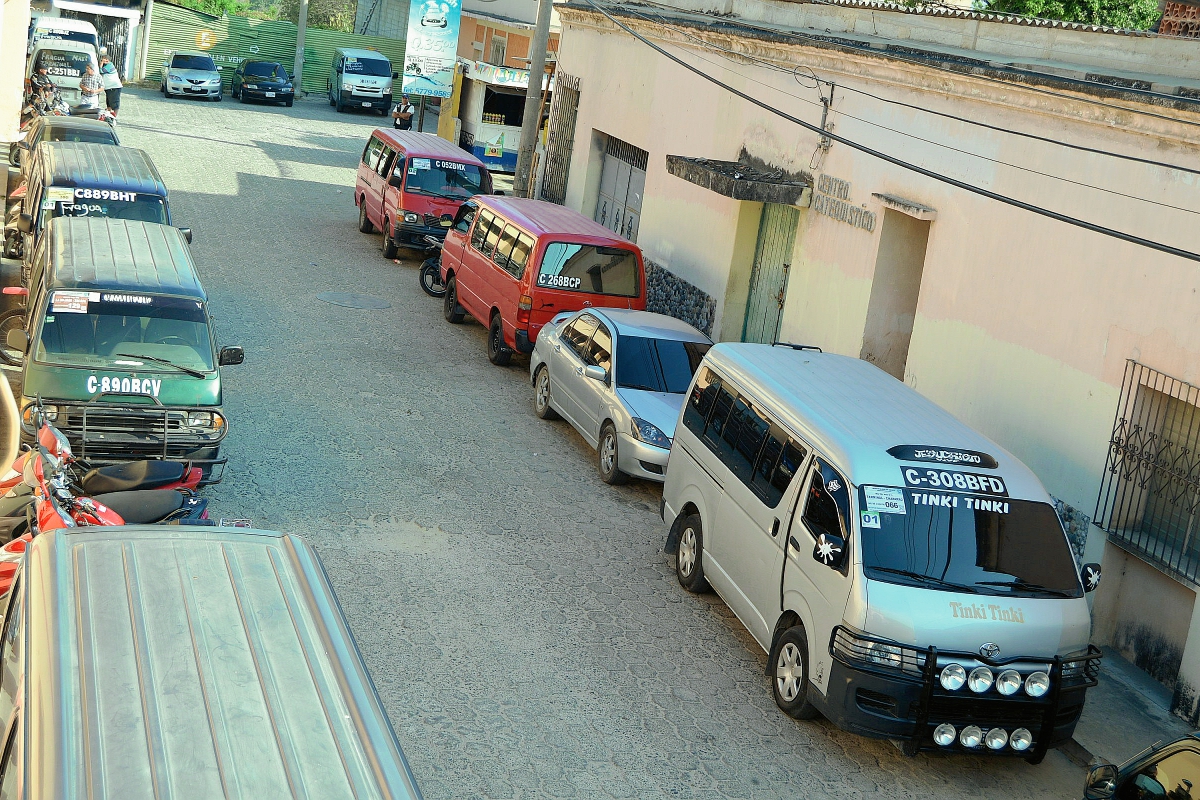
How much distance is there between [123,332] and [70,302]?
1.56 ft

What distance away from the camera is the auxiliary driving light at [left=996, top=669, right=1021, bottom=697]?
24.4 feet

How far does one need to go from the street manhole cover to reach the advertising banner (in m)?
13.1

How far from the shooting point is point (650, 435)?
39.0ft

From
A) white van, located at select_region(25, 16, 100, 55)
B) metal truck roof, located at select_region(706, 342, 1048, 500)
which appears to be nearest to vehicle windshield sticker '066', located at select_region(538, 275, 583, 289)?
metal truck roof, located at select_region(706, 342, 1048, 500)

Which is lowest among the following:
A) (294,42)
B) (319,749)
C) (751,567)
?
(751,567)

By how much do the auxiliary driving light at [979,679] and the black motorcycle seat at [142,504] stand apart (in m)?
5.14

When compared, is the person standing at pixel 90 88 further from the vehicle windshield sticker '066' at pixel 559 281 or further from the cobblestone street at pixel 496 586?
the vehicle windshield sticker '066' at pixel 559 281

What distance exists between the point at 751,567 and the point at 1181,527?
3.47 metres

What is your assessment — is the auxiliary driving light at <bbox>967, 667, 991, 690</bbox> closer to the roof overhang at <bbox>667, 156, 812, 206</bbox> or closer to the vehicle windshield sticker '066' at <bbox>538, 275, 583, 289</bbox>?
the roof overhang at <bbox>667, 156, 812, 206</bbox>

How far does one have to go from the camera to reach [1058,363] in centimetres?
1049

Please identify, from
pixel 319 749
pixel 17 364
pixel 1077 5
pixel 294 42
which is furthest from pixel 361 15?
pixel 319 749

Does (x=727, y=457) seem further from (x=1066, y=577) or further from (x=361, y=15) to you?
(x=361, y=15)

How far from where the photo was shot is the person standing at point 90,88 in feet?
96.6

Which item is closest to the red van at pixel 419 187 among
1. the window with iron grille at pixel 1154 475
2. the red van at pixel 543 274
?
the red van at pixel 543 274
